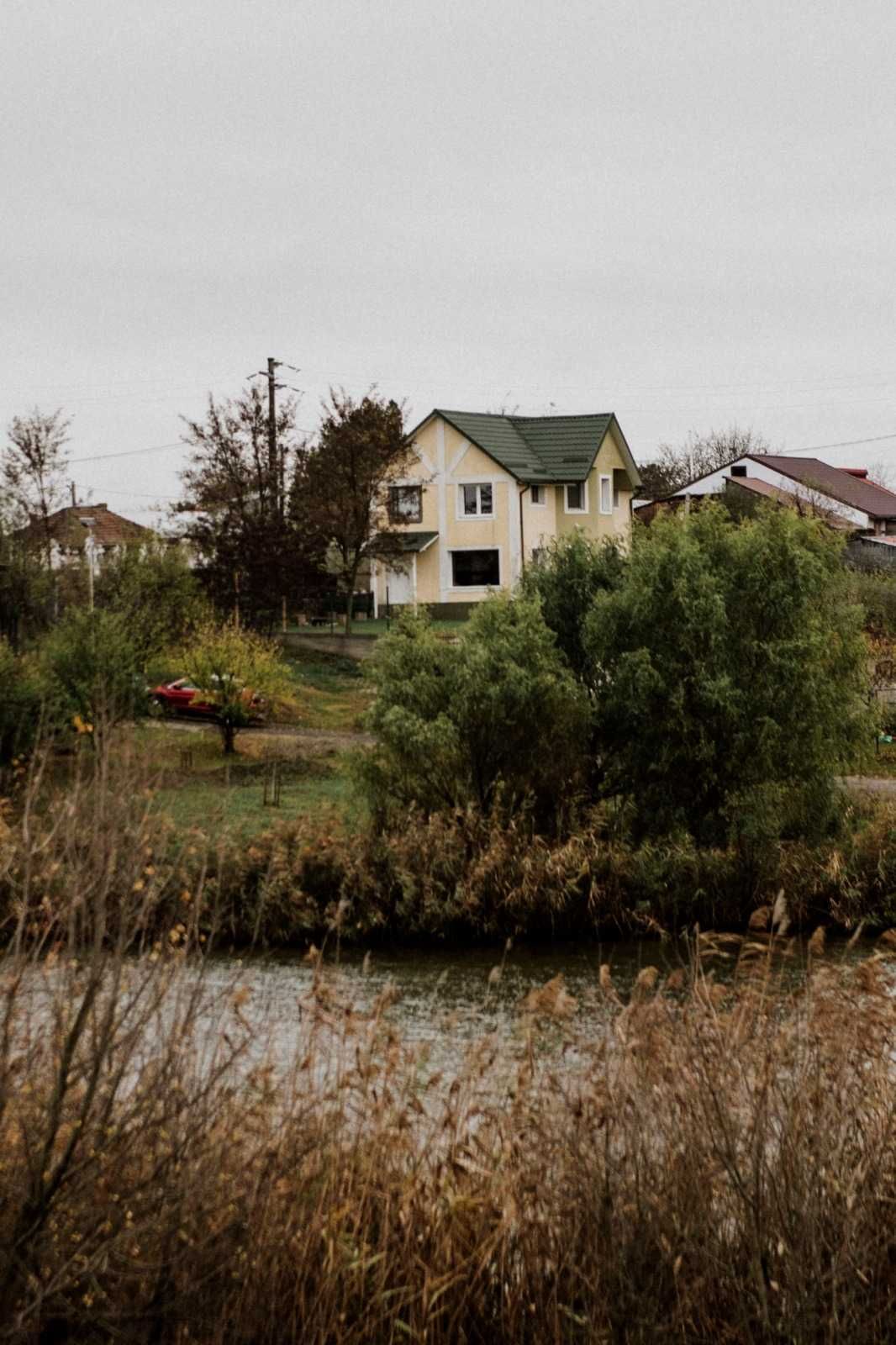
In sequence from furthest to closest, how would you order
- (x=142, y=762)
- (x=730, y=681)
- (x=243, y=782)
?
(x=243, y=782) → (x=730, y=681) → (x=142, y=762)

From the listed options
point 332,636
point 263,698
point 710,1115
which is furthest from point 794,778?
point 332,636

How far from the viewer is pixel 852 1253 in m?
6.67

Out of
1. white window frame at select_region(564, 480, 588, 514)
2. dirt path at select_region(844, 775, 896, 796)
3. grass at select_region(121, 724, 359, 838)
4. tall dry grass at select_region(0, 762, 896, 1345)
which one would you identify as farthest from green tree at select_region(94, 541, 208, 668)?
tall dry grass at select_region(0, 762, 896, 1345)

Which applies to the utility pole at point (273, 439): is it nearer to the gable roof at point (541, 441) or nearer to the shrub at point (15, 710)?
the gable roof at point (541, 441)

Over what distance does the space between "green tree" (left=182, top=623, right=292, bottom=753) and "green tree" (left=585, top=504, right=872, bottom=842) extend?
38.2 ft

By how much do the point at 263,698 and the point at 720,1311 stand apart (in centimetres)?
3094

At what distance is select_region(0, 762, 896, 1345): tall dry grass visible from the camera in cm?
568

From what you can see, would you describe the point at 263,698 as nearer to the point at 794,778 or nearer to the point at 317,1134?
the point at 794,778

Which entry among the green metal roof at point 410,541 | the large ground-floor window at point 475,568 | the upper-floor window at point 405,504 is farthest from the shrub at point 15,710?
the large ground-floor window at point 475,568

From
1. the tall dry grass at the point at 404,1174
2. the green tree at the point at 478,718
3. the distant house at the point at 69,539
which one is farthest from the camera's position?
the distant house at the point at 69,539

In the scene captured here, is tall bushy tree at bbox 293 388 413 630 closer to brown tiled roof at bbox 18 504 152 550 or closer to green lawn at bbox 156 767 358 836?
brown tiled roof at bbox 18 504 152 550

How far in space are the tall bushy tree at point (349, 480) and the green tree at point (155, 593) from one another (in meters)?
4.80

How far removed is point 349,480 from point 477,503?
9521 millimetres

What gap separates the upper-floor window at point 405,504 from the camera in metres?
50.4
